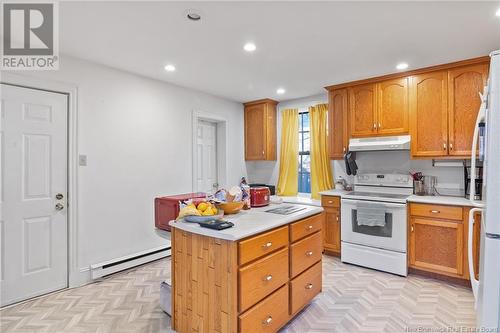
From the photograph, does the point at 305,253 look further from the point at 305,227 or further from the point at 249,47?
the point at 249,47

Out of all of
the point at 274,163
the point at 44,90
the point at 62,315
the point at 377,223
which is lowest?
the point at 62,315

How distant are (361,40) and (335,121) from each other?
158 cm

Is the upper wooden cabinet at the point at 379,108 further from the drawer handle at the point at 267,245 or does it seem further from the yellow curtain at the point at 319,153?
the drawer handle at the point at 267,245

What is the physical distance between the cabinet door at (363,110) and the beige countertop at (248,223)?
1.82 meters

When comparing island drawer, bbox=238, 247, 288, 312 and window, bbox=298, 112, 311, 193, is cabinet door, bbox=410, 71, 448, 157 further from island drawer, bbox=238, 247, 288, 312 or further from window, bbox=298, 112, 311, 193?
island drawer, bbox=238, 247, 288, 312

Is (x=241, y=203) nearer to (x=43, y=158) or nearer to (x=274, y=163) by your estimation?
(x=43, y=158)

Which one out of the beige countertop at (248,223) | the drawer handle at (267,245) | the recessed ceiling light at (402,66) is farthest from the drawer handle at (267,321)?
the recessed ceiling light at (402,66)

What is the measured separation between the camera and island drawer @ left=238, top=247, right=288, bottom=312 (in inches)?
68.2

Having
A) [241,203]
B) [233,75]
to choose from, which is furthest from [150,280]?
[233,75]

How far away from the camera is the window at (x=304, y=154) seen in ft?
15.8

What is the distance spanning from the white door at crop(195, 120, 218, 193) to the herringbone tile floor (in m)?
1.80

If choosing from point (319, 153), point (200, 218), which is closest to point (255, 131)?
point (319, 153)

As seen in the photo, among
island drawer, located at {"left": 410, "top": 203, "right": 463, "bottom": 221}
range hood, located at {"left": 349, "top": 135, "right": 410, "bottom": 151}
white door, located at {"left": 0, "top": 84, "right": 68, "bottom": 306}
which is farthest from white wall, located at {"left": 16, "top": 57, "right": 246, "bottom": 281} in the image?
island drawer, located at {"left": 410, "top": 203, "right": 463, "bottom": 221}

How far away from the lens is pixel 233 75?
3539mm
